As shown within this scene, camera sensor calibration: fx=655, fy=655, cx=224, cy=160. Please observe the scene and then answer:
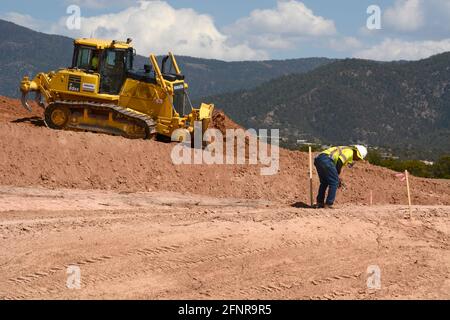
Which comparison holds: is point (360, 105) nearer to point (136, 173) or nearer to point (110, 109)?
point (110, 109)

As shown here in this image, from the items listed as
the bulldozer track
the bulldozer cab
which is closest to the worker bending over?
the bulldozer track

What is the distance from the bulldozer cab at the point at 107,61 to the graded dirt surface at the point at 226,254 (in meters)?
8.41

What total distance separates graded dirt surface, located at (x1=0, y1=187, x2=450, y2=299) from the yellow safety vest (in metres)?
1.27

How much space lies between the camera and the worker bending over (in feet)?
41.0

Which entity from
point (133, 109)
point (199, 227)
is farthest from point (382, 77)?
point (199, 227)

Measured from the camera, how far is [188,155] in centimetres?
1759

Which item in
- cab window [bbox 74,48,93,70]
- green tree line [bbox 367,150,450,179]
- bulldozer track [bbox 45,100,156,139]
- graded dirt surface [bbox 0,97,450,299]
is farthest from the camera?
green tree line [bbox 367,150,450,179]

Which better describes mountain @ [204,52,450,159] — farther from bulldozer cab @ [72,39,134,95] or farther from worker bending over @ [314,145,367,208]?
worker bending over @ [314,145,367,208]

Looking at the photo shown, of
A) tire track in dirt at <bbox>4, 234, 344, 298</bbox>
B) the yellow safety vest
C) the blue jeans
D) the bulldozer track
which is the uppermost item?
the bulldozer track

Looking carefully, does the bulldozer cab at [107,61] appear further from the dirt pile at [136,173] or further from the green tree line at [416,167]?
the green tree line at [416,167]

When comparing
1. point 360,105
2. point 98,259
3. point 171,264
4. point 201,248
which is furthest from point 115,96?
point 360,105

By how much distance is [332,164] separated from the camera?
12531 mm

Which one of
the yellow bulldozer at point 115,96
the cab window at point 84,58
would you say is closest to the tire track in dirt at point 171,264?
the yellow bulldozer at point 115,96

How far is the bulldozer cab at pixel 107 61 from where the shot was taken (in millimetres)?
19469
